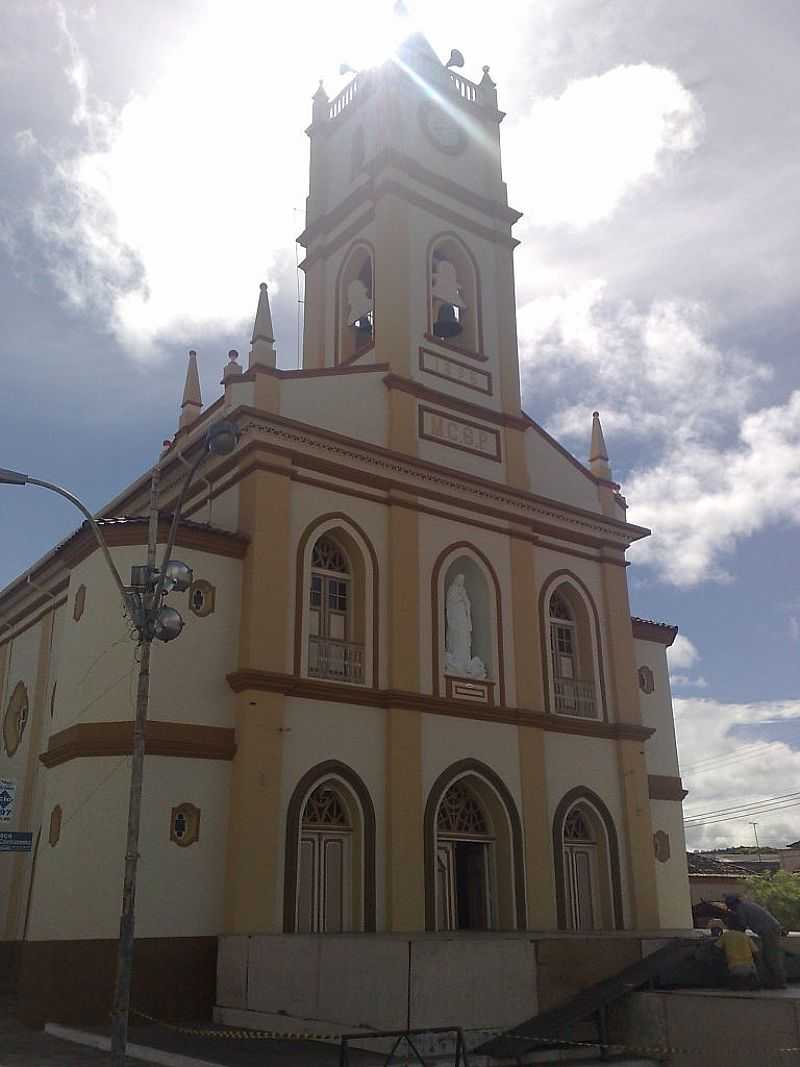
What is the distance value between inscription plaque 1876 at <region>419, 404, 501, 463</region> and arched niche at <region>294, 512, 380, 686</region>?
10.2 feet

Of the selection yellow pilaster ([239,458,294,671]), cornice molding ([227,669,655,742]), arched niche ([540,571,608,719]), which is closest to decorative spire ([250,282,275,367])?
yellow pilaster ([239,458,294,671])

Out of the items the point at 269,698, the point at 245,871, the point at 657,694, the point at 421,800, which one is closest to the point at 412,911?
the point at 421,800

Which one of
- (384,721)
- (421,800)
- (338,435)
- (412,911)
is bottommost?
(412,911)

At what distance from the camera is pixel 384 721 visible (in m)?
18.5

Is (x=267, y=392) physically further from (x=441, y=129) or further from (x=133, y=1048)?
(x=133, y=1048)

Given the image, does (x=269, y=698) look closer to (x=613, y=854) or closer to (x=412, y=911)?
(x=412, y=911)

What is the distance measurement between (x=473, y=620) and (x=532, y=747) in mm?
2732

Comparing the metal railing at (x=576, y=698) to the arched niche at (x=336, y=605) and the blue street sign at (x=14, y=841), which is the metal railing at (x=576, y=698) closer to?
the arched niche at (x=336, y=605)

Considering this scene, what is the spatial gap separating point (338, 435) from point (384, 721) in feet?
17.1

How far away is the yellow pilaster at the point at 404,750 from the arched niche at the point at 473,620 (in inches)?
22.5

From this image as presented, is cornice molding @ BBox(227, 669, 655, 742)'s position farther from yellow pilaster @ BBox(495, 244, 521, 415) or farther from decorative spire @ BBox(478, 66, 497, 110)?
decorative spire @ BBox(478, 66, 497, 110)

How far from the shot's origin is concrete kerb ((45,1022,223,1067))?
39.4 ft

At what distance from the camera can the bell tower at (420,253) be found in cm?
2189

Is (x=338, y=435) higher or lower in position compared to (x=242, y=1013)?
higher
